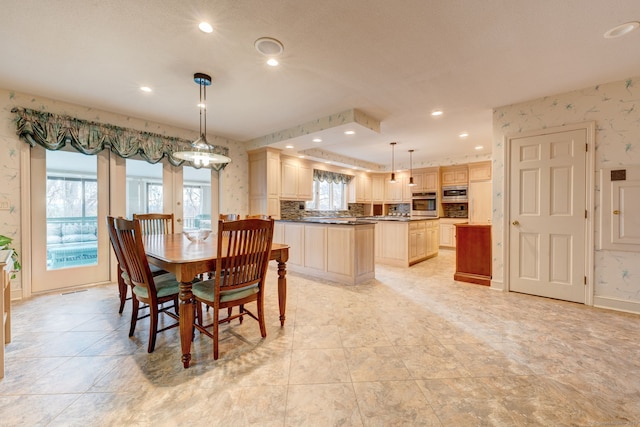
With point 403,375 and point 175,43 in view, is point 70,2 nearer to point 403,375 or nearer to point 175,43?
point 175,43

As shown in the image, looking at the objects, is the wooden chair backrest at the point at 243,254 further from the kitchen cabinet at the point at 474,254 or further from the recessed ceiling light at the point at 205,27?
the kitchen cabinet at the point at 474,254

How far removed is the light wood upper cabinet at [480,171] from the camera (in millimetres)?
6113

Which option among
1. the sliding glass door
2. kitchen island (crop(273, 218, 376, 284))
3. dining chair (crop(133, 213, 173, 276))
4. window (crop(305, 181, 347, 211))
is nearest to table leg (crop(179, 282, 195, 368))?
dining chair (crop(133, 213, 173, 276))

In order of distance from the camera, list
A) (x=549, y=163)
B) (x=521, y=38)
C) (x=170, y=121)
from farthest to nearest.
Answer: (x=170, y=121) < (x=549, y=163) < (x=521, y=38)

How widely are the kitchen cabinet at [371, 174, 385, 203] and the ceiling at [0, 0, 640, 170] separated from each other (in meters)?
4.17

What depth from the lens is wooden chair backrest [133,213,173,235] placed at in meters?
3.19

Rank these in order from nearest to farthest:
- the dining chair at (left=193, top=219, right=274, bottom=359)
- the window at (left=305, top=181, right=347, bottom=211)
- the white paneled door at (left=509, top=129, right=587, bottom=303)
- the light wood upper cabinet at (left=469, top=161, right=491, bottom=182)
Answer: the dining chair at (left=193, top=219, right=274, bottom=359) < the white paneled door at (left=509, top=129, right=587, bottom=303) < the light wood upper cabinet at (left=469, top=161, right=491, bottom=182) < the window at (left=305, top=181, right=347, bottom=211)

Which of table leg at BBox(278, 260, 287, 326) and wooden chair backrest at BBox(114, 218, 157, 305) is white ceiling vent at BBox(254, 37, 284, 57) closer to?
wooden chair backrest at BBox(114, 218, 157, 305)

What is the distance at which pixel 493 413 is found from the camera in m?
1.37

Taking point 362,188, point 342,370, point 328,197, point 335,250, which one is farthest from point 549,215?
point 362,188

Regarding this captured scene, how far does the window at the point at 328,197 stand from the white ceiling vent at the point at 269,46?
13.7 feet

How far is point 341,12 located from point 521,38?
4.74ft

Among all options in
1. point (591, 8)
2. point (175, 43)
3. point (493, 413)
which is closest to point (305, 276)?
point (493, 413)

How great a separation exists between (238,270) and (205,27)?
5.94 ft
